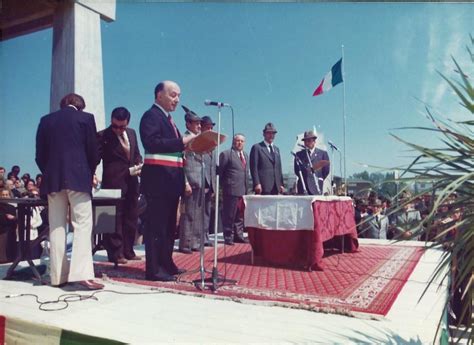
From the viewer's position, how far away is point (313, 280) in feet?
10.8

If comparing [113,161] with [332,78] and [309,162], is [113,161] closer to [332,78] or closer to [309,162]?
[309,162]

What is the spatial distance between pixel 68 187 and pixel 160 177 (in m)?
0.65

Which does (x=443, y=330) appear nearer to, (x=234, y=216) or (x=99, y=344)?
(x=99, y=344)

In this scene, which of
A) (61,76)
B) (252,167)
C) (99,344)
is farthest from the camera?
(252,167)

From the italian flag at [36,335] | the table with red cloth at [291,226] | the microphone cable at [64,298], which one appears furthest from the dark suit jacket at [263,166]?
the italian flag at [36,335]

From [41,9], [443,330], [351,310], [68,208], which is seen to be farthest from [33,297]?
[41,9]

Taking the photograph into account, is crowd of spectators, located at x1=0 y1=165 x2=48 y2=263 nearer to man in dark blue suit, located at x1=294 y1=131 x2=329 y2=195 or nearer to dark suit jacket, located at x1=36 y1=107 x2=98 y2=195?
dark suit jacket, located at x1=36 y1=107 x2=98 y2=195

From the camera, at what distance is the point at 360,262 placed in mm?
4203

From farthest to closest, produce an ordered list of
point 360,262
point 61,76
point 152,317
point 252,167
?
Answer: point 252,167 → point 61,76 → point 360,262 → point 152,317

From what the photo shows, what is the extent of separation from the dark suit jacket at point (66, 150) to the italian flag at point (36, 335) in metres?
0.92

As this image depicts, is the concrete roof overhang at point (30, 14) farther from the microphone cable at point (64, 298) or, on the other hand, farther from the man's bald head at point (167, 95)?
the microphone cable at point (64, 298)

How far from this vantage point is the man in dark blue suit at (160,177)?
312cm

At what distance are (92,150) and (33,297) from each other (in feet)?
3.53

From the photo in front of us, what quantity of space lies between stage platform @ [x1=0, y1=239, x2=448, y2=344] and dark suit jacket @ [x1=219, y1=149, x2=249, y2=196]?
116 inches
